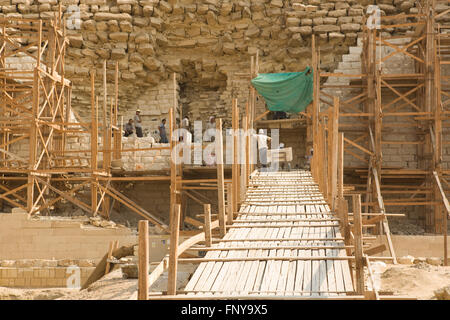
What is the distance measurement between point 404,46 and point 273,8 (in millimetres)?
5649

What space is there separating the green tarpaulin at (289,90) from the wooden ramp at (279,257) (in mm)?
7717

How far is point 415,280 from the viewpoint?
29.5 ft

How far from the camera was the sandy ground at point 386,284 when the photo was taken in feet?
28.2

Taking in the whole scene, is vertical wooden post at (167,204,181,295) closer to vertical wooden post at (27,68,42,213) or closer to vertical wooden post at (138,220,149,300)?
vertical wooden post at (138,220,149,300)

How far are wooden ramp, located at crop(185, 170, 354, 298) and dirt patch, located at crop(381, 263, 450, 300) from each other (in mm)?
1443

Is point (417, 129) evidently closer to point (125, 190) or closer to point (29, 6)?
point (125, 190)

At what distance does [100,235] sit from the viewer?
1449 cm

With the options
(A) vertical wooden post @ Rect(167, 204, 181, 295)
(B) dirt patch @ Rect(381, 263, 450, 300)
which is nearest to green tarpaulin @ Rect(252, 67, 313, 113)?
(B) dirt patch @ Rect(381, 263, 450, 300)

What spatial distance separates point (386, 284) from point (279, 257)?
344 cm

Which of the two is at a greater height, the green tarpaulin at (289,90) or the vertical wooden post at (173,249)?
the green tarpaulin at (289,90)

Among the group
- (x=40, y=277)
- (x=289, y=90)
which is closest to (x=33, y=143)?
(x=40, y=277)

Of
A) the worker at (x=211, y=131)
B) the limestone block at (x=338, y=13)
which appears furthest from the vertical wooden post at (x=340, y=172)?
the limestone block at (x=338, y=13)

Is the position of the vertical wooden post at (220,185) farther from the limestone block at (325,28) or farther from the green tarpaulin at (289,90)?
the limestone block at (325,28)

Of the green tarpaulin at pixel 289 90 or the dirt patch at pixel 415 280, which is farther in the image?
the green tarpaulin at pixel 289 90
